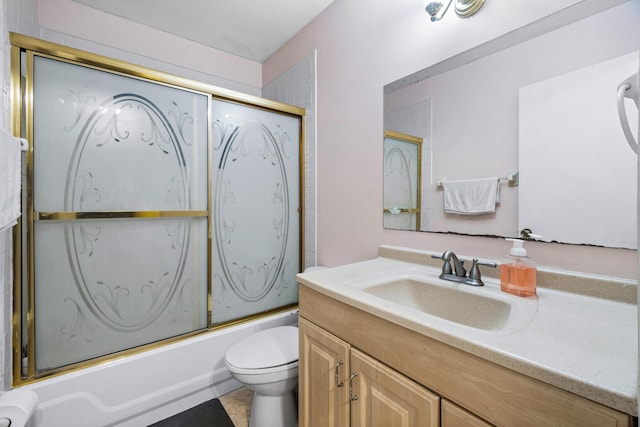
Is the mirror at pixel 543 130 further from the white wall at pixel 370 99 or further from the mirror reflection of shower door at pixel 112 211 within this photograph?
the mirror reflection of shower door at pixel 112 211

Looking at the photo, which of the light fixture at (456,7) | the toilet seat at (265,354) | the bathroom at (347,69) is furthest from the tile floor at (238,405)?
the light fixture at (456,7)

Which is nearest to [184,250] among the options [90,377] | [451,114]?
[90,377]

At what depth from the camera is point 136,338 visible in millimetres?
1511

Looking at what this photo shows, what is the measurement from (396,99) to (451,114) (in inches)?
12.4

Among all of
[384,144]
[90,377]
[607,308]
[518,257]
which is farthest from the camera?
[384,144]

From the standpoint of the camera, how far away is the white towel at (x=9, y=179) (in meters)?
0.94

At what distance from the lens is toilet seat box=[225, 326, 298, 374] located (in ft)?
4.06

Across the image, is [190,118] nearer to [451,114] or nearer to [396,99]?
[396,99]

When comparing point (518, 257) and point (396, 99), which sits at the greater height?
point (396, 99)

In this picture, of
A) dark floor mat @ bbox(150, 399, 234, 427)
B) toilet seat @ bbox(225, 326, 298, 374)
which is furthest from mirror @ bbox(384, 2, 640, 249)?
dark floor mat @ bbox(150, 399, 234, 427)

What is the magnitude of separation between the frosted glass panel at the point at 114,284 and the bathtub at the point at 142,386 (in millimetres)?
106

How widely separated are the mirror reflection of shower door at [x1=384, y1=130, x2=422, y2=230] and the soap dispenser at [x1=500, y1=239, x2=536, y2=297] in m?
0.45

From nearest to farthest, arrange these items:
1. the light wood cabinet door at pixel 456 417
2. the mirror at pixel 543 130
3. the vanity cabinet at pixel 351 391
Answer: the light wood cabinet door at pixel 456 417
the vanity cabinet at pixel 351 391
the mirror at pixel 543 130

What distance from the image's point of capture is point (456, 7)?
3.81 ft
